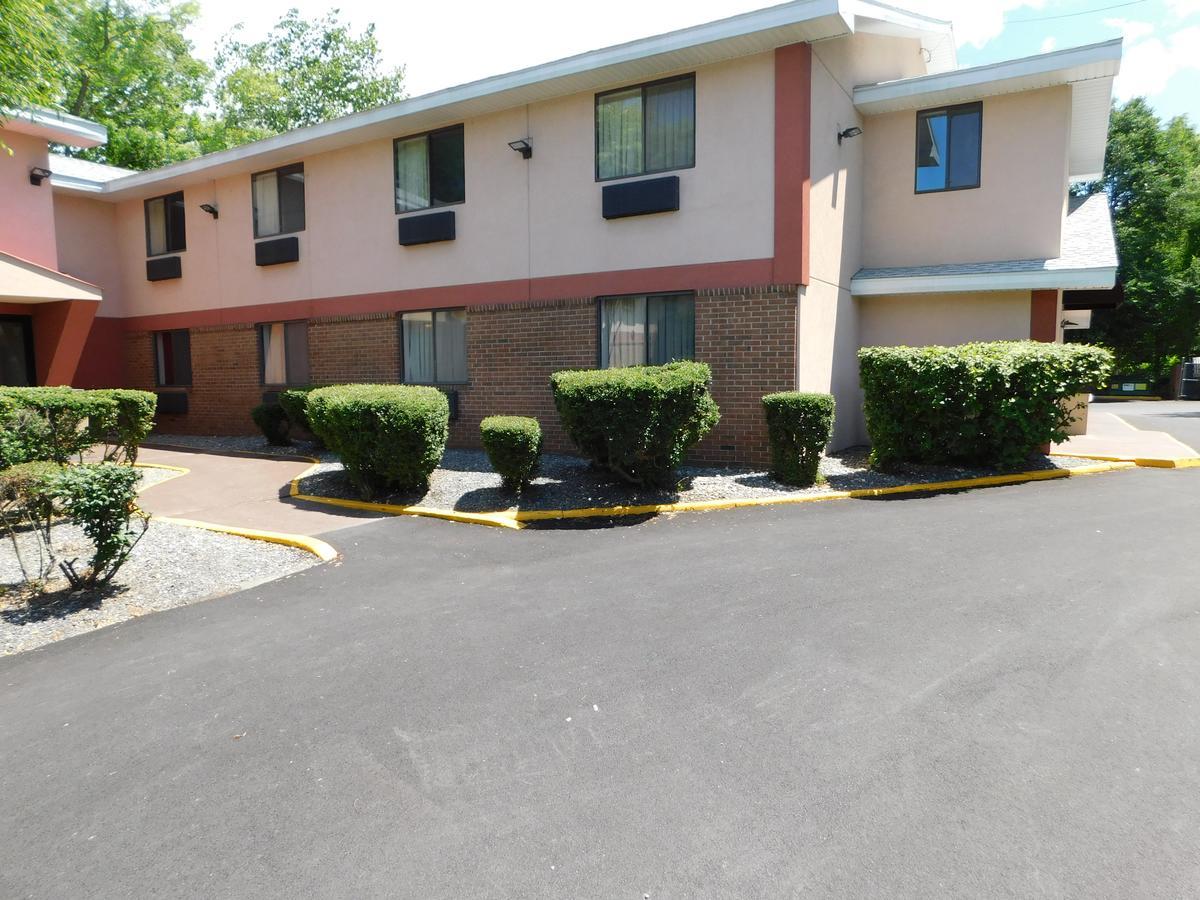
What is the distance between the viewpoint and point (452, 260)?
12.8 m

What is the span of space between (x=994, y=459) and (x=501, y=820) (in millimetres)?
8777

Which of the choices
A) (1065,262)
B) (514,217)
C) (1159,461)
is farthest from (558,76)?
(1159,461)

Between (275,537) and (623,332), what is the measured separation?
5.95 metres

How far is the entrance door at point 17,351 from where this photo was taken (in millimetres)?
14102

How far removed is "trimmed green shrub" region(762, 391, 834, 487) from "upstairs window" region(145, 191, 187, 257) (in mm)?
14402

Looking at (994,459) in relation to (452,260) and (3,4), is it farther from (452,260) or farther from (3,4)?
(3,4)

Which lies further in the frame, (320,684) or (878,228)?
(878,228)

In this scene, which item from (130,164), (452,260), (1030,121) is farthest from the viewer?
(130,164)

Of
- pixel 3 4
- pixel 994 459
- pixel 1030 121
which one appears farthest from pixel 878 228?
pixel 3 4

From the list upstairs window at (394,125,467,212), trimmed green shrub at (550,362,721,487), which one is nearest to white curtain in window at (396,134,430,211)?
upstairs window at (394,125,467,212)

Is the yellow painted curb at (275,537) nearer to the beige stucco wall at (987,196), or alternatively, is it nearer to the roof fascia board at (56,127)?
the roof fascia board at (56,127)

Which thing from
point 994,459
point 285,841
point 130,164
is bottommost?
point 285,841

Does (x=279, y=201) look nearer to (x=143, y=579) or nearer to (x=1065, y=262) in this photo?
(x=143, y=579)

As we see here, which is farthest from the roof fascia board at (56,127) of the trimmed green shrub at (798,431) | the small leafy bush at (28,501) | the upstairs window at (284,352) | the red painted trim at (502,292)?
the trimmed green shrub at (798,431)
